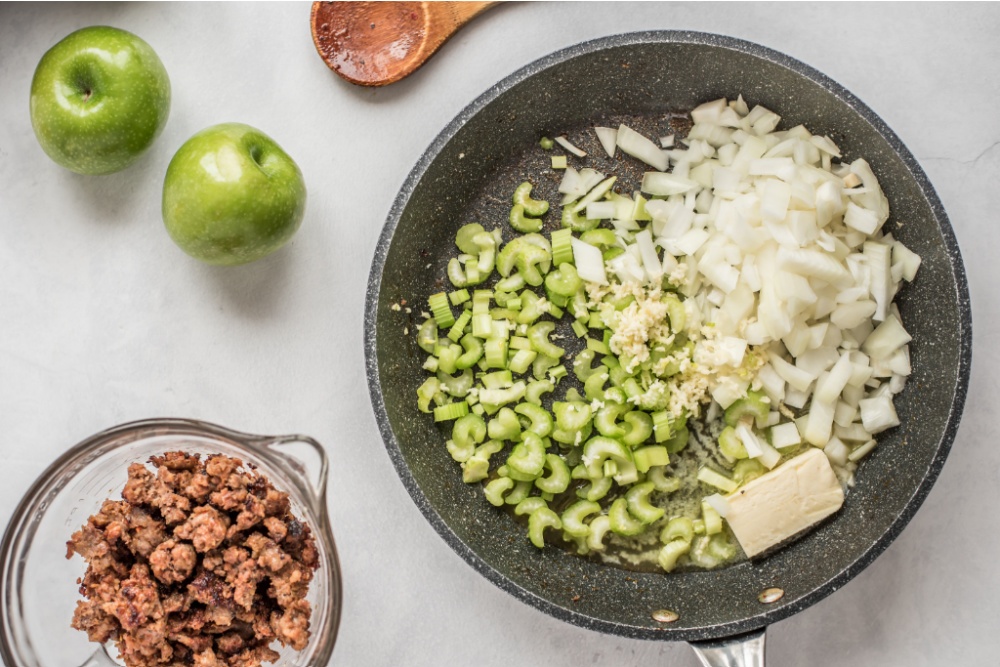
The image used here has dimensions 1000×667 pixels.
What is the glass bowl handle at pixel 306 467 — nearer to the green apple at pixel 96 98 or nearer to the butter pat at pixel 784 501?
the green apple at pixel 96 98

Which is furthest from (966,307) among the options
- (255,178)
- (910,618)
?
(255,178)

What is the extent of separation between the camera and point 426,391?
178 cm

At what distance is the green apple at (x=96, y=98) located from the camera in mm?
1617

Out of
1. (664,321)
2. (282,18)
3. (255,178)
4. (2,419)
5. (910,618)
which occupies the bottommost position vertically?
(910,618)

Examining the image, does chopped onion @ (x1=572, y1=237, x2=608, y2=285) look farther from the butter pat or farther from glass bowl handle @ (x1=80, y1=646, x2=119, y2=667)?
glass bowl handle @ (x1=80, y1=646, x2=119, y2=667)

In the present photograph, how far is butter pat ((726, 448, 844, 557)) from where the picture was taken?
170cm

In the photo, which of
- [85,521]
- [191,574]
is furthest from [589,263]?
[85,521]

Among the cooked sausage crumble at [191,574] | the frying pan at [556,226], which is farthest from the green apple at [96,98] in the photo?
the cooked sausage crumble at [191,574]

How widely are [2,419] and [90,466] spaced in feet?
1.18

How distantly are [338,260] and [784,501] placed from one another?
1071mm

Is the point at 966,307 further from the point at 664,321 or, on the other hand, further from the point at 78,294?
the point at 78,294

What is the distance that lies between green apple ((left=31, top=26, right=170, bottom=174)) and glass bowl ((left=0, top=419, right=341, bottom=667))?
58 centimetres

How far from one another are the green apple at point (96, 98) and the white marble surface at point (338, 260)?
0.14m

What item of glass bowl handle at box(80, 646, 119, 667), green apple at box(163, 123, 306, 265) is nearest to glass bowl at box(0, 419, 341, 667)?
glass bowl handle at box(80, 646, 119, 667)
